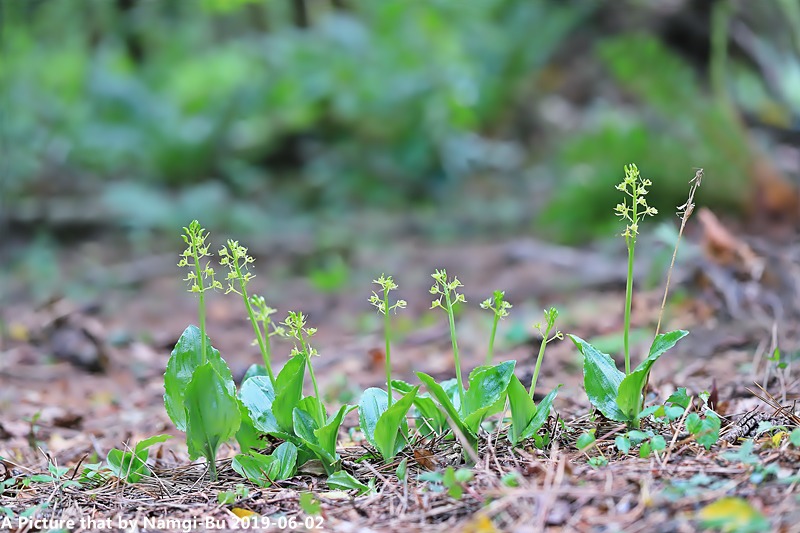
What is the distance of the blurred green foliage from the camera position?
6180mm

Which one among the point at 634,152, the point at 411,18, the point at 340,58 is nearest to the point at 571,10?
the point at 411,18

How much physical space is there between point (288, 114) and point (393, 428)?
18.1 feet

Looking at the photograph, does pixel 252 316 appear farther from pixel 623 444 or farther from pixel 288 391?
pixel 623 444

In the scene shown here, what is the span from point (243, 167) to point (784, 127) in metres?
4.34

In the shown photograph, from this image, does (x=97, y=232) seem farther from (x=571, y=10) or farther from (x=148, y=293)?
(x=571, y=10)

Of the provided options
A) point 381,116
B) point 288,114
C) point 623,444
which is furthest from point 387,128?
point 623,444

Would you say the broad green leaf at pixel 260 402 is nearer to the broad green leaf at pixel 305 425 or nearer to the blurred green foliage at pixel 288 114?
the broad green leaf at pixel 305 425

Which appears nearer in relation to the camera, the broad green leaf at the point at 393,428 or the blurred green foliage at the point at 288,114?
the broad green leaf at the point at 393,428

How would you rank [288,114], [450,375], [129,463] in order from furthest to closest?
1. [288,114]
2. [450,375]
3. [129,463]

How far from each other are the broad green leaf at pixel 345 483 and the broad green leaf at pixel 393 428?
3.8 inches

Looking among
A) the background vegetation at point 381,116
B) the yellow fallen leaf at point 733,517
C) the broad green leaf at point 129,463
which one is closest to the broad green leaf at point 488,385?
the yellow fallen leaf at point 733,517

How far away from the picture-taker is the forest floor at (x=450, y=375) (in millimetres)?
1305

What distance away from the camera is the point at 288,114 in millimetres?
6680

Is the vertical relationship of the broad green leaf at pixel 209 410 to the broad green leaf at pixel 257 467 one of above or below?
above
